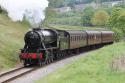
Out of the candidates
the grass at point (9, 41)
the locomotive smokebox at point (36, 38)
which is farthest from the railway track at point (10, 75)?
the locomotive smokebox at point (36, 38)

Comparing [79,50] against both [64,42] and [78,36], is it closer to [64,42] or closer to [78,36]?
[78,36]

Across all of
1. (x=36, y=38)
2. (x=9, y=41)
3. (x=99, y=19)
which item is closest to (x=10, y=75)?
(x=36, y=38)

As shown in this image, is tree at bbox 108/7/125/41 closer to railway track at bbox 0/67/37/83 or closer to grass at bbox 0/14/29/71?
grass at bbox 0/14/29/71

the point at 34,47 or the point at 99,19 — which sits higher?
the point at 34,47

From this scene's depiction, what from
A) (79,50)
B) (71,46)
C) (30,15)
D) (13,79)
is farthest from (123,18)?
(13,79)

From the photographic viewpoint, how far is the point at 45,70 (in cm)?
2752

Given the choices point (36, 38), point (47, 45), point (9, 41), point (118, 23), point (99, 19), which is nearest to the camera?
point (36, 38)

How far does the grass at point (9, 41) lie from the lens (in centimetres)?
3045

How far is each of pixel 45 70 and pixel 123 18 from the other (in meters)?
53.7

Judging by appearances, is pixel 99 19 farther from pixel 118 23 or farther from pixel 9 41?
pixel 9 41

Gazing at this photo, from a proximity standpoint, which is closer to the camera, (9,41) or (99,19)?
(9,41)

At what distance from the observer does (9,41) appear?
37.1 metres

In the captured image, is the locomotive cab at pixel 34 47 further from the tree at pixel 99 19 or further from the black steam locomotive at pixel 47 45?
the tree at pixel 99 19

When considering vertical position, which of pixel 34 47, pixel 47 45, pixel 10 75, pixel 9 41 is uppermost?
pixel 34 47
